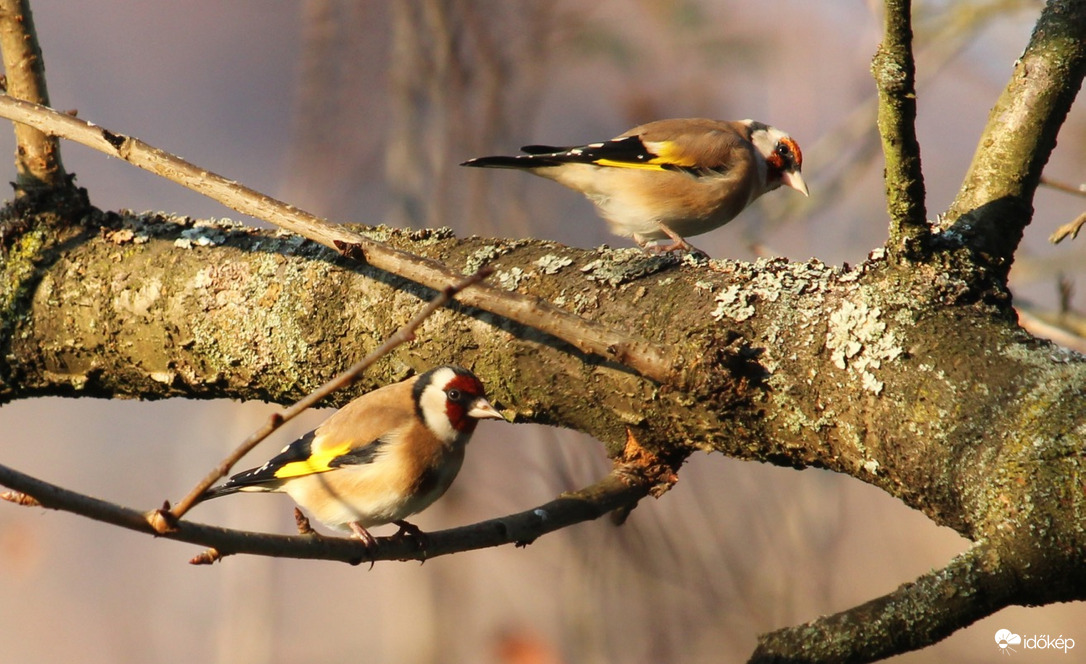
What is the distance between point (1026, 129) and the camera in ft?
8.76

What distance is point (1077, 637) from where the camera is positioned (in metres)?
6.86

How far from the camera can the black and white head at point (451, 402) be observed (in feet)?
9.30

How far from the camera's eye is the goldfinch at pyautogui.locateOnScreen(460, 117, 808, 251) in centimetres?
→ 487

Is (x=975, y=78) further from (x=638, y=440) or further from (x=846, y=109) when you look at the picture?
(x=638, y=440)

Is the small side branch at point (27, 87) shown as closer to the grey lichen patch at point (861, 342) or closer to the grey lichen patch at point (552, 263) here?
the grey lichen patch at point (552, 263)

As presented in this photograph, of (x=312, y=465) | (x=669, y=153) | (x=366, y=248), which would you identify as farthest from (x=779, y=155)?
(x=366, y=248)

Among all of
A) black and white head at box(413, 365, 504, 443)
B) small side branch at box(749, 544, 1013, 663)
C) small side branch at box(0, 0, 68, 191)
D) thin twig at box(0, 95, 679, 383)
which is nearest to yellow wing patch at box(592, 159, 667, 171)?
black and white head at box(413, 365, 504, 443)

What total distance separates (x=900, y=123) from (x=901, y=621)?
1.10m

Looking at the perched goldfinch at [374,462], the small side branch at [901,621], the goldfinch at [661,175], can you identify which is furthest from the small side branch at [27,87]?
the small side branch at [901,621]

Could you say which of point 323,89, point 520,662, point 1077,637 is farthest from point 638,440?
point 1077,637

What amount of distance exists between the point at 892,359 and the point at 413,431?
5.73ft

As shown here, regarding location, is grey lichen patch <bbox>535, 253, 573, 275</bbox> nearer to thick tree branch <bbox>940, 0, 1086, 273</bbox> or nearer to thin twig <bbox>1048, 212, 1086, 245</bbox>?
thick tree branch <bbox>940, 0, 1086, 273</bbox>

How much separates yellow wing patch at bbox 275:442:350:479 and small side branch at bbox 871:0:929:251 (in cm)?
205

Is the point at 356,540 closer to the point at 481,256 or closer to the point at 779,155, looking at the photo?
the point at 481,256
